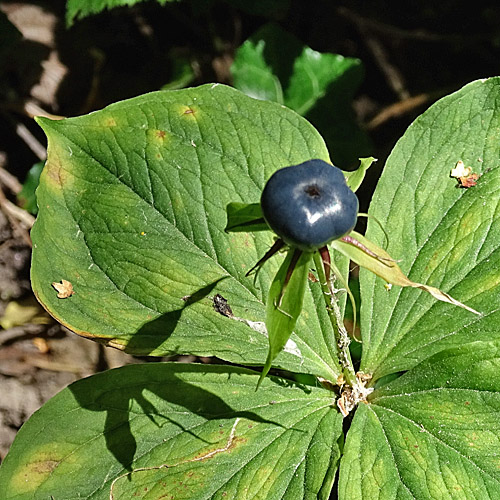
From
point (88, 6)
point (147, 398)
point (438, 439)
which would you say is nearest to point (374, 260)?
point (438, 439)

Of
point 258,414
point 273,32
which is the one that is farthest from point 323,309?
point 273,32

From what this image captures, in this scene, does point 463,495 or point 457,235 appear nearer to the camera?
point 463,495

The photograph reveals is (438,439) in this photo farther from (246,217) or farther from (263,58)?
(263,58)

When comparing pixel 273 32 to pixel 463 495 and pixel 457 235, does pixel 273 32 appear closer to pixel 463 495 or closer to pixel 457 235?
pixel 457 235

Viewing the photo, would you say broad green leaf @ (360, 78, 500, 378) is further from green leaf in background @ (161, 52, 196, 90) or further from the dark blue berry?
green leaf in background @ (161, 52, 196, 90)

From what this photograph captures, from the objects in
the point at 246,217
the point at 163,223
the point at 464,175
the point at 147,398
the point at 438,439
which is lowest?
the point at 438,439
